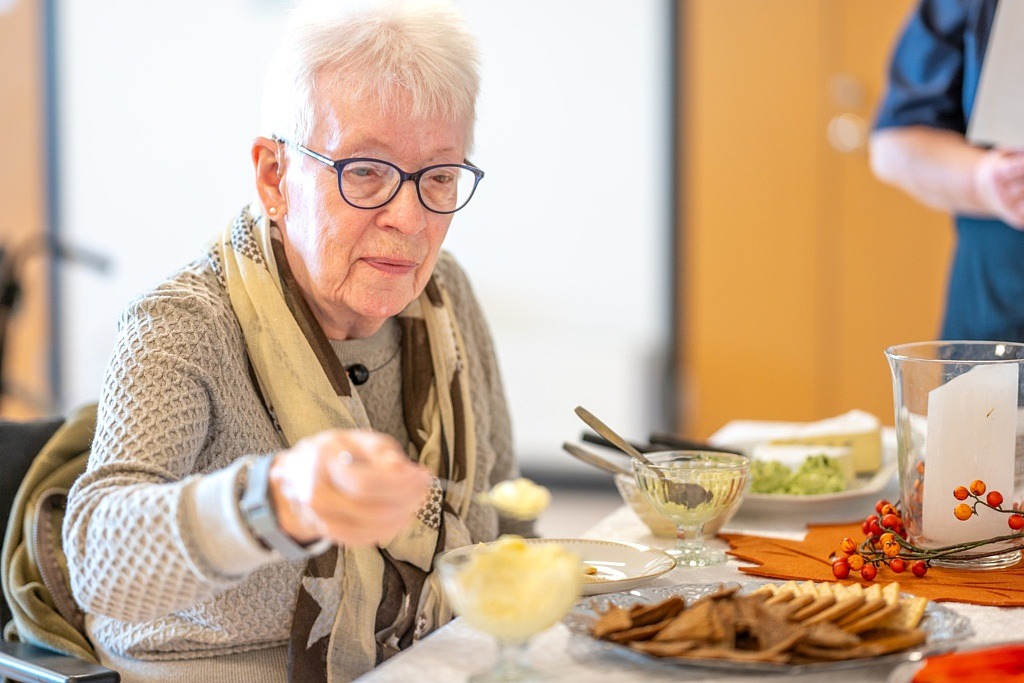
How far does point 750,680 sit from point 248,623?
618mm

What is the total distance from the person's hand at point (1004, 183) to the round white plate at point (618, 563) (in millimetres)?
1058

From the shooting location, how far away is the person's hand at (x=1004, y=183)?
2041mm

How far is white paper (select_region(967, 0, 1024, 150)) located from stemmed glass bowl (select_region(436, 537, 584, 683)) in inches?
51.4

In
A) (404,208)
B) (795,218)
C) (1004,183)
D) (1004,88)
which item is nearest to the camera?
(404,208)

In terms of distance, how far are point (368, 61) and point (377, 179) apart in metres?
0.14

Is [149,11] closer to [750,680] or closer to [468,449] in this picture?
[468,449]

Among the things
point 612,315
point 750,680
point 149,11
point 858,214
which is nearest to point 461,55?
point 750,680

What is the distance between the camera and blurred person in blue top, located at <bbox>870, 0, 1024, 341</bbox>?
2.21 m

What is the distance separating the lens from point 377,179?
146cm

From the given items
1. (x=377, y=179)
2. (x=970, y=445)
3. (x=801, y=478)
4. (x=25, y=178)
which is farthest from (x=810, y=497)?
(x=25, y=178)

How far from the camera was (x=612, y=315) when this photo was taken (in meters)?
4.49

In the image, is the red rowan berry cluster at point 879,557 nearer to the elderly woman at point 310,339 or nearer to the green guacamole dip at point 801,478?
the green guacamole dip at point 801,478

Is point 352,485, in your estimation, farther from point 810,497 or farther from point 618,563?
point 810,497

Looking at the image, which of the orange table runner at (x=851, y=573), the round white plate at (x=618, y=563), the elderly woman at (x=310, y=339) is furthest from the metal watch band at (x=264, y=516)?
the orange table runner at (x=851, y=573)
